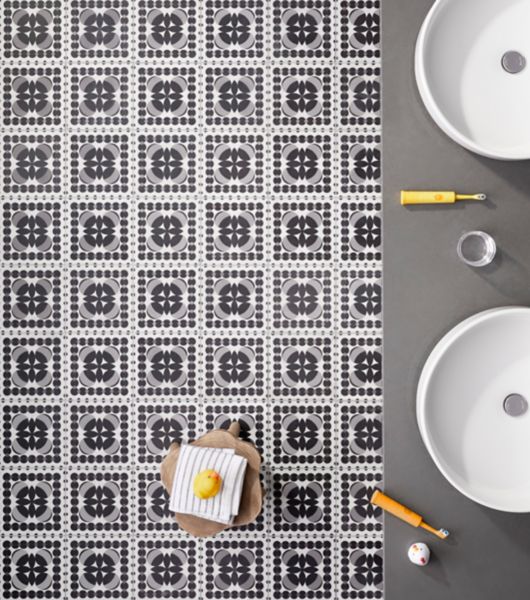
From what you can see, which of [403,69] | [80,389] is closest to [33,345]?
[80,389]

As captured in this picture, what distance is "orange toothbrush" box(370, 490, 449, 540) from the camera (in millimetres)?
1138

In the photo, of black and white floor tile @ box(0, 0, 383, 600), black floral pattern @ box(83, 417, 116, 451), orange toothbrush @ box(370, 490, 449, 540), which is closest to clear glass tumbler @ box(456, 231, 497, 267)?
black and white floor tile @ box(0, 0, 383, 600)

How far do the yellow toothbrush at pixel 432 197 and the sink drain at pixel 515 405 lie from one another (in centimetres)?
39

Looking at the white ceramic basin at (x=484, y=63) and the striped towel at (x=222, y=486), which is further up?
the white ceramic basin at (x=484, y=63)

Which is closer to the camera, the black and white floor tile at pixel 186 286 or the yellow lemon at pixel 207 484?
the yellow lemon at pixel 207 484

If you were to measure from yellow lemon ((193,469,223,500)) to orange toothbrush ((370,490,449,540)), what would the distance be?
31 cm

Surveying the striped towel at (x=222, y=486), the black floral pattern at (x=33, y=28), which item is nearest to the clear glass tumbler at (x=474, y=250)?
the striped towel at (x=222, y=486)

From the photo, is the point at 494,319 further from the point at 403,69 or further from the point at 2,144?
the point at 2,144

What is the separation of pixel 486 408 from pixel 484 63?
2.14 feet

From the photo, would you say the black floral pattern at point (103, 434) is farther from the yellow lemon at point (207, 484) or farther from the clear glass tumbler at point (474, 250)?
the clear glass tumbler at point (474, 250)

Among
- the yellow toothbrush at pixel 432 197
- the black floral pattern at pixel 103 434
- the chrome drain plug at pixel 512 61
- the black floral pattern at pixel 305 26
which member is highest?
the black floral pattern at pixel 305 26

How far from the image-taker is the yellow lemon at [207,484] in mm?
1156

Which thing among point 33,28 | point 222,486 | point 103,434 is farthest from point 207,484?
point 33,28

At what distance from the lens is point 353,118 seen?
1.32m
